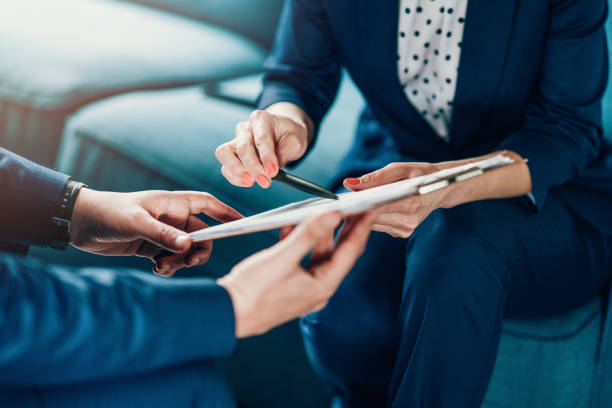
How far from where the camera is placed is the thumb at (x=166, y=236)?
529mm

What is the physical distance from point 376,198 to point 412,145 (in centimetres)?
43

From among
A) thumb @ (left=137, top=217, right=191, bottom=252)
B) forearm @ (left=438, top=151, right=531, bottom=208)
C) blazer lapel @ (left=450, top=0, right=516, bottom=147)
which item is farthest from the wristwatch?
blazer lapel @ (left=450, top=0, right=516, bottom=147)

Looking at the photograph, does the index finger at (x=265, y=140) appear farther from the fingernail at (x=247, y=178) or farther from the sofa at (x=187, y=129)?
the sofa at (x=187, y=129)

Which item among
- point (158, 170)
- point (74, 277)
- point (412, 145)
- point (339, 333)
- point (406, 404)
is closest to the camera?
point (74, 277)

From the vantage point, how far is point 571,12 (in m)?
0.68

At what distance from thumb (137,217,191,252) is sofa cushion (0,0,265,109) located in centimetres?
73

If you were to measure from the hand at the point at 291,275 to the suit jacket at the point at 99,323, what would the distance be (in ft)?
0.06

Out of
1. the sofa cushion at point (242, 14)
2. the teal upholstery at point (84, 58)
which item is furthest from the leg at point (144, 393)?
the sofa cushion at point (242, 14)

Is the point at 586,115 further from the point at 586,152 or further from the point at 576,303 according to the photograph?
→ the point at 576,303

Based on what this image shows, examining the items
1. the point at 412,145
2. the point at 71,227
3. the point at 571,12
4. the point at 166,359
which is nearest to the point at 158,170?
the point at 71,227

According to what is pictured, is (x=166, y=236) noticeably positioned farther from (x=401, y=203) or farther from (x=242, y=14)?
(x=242, y=14)

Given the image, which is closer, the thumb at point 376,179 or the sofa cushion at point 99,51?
the thumb at point 376,179

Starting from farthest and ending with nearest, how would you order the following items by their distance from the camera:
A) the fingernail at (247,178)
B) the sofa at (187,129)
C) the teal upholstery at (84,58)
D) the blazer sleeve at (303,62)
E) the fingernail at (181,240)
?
the teal upholstery at (84,58) < the blazer sleeve at (303,62) < the sofa at (187,129) < the fingernail at (247,178) < the fingernail at (181,240)

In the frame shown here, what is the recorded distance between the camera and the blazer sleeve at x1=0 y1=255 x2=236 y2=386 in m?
0.38
